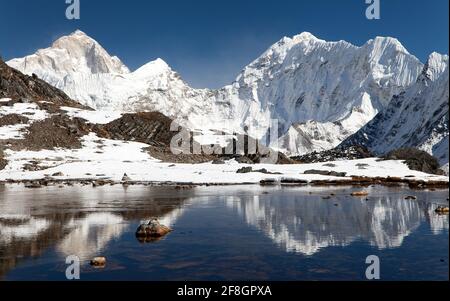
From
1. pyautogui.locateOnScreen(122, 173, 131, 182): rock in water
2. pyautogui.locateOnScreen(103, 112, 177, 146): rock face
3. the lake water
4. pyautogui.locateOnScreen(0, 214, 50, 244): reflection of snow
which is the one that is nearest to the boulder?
pyautogui.locateOnScreen(122, 173, 131, 182): rock in water

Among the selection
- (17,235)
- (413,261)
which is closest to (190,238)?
(17,235)

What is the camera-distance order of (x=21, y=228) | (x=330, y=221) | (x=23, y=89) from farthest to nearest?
(x=23, y=89) < (x=330, y=221) < (x=21, y=228)

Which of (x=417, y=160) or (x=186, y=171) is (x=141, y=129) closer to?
(x=186, y=171)

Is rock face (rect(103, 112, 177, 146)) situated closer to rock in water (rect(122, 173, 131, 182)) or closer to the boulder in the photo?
rock in water (rect(122, 173, 131, 182))

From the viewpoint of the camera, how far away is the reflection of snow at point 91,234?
71.8 ft

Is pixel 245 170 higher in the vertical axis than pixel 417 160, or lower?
lower

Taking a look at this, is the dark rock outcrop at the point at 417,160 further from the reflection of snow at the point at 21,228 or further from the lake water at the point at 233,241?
the reflection of snow at the point at 21,228

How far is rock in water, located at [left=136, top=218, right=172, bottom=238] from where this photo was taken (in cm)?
2514

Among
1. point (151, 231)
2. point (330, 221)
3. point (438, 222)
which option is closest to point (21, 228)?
point (151, 231)

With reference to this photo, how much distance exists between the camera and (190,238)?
24500mm

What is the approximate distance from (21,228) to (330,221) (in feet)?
58.1

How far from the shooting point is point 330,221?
2978 centimetres

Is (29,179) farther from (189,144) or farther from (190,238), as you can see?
(189,144)

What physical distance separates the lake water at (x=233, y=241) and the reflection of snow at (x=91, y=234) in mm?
48
